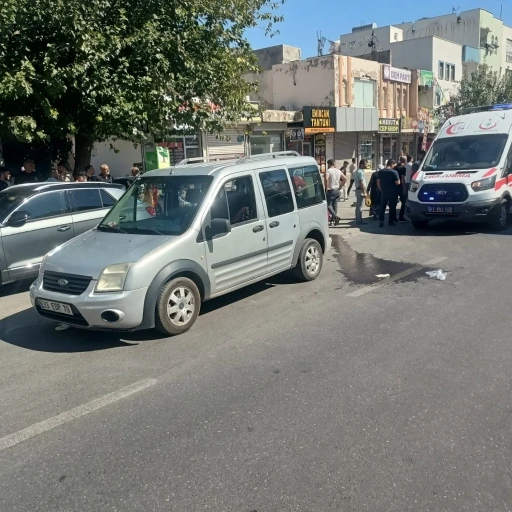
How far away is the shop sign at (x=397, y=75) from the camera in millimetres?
30578

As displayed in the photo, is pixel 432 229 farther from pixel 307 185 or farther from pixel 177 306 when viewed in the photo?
pixel 177 306

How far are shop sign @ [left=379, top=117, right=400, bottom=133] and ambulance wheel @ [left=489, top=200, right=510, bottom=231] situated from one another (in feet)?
61.2

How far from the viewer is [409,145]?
3475 centimetres

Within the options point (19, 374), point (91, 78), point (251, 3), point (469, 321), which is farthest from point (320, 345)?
point (251, 3)

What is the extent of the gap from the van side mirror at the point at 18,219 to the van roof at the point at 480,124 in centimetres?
969

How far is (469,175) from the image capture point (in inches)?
446

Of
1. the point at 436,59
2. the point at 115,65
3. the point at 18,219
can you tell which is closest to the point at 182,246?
the point at 18,219

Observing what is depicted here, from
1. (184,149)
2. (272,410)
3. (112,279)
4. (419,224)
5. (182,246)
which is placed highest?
(184,149)

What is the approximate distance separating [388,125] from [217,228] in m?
26.6

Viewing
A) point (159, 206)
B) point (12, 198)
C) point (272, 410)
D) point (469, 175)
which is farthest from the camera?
point (469, 175)

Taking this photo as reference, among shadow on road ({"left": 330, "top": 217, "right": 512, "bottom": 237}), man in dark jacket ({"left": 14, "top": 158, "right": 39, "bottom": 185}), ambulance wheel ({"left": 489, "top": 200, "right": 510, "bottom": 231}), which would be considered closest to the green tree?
man in dark jacket ({"left": 14, "top": 158, "right": 39, "bottom": 185})

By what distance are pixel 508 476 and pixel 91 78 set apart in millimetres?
8991

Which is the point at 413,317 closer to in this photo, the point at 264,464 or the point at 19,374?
the point at 264,464

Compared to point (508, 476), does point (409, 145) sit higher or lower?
higher
